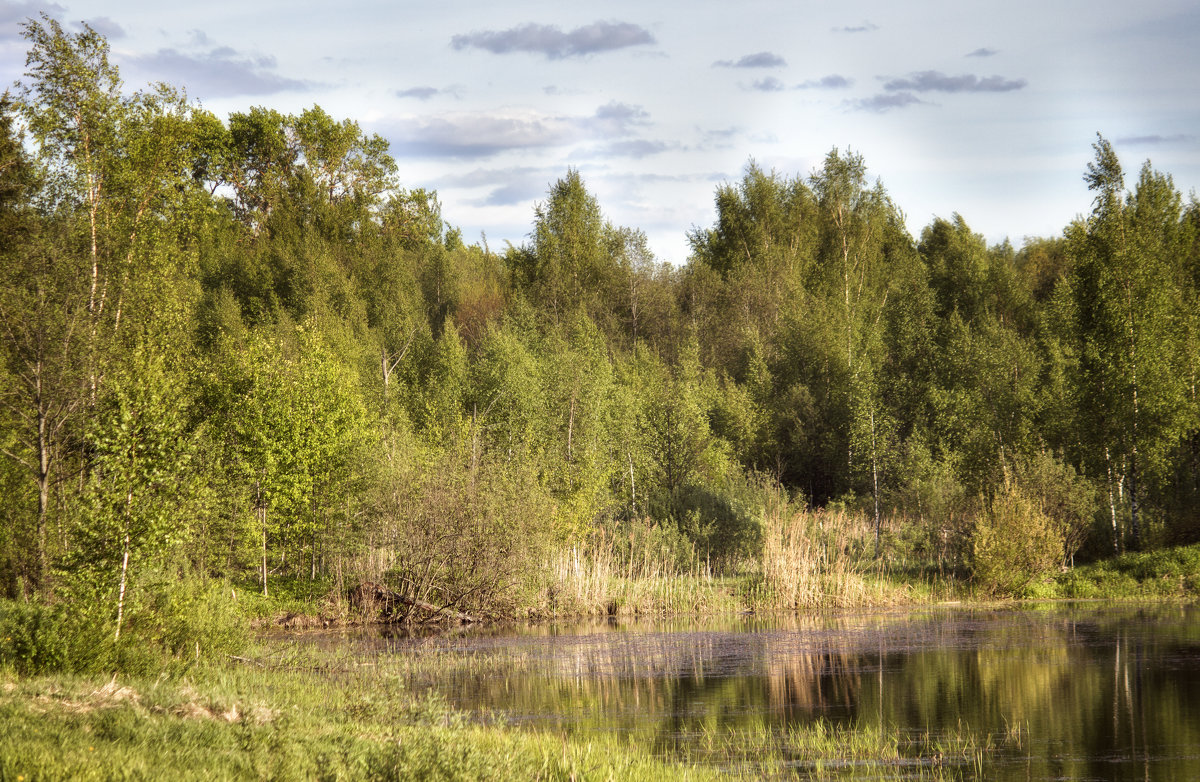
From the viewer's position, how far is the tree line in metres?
28.0

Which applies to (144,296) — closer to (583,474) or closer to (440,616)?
(440,616)

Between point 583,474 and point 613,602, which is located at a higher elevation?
point 583,474

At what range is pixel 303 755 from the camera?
12258 mm

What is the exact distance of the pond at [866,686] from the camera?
653 inches

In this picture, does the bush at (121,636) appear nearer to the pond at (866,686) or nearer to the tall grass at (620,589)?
the pond at (866,686)

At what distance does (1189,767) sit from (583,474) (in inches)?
1059

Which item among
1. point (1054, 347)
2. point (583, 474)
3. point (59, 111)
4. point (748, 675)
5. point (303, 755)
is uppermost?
point (59, 111)

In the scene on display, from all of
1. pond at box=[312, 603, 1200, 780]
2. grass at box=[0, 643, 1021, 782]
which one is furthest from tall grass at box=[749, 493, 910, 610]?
grass at box=[0, 643, 1021, 782]

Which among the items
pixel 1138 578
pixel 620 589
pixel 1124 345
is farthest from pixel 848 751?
pixel 1124 345

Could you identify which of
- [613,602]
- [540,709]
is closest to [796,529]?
[613,602]

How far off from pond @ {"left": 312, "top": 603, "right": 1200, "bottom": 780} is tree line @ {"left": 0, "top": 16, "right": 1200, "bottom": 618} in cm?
507

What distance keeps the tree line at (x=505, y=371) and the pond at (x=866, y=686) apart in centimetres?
507

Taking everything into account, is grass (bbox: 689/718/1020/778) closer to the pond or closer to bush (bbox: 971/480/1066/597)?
the pond

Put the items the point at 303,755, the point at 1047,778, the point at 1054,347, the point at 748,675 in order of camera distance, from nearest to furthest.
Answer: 1. the point at 303,755
2. the point at 1047,778
3. the point at 748,675
4. the point at 1054,347
